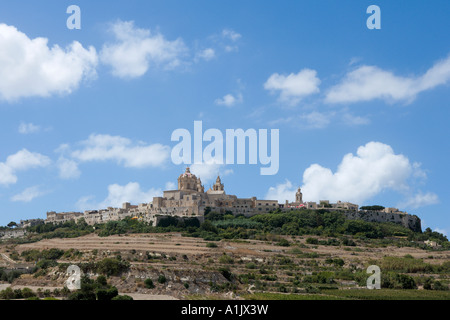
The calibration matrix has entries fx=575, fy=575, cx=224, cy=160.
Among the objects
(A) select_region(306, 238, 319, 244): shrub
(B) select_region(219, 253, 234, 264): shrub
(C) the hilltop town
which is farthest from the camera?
(C) the hilltop town

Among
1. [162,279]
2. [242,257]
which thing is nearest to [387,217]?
[242,257]

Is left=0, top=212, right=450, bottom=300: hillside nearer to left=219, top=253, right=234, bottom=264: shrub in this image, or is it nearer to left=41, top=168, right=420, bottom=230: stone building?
left=219, top=253, right=234, bottom=264: shrub

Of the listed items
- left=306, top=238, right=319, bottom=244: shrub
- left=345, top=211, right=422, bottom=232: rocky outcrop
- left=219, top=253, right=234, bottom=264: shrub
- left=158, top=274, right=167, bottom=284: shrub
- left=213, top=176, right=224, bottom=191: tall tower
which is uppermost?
left=213, top=176, right=224, bottom=191: tall tower

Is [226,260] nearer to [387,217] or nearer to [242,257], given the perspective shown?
[242,257]

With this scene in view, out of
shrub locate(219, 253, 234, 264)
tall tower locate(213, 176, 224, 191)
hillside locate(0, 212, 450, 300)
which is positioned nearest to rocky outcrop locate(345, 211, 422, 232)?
hillside locate(0, 212, 450, 300)

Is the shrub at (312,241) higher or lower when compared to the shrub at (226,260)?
higher

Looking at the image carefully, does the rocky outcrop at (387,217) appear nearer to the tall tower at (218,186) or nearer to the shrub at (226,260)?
the tall tower at (218,186)

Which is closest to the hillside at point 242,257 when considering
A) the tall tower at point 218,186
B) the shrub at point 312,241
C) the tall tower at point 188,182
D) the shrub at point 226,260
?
the shrub at point 226,260

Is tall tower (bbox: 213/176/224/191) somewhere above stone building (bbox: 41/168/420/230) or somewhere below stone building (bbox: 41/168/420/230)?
above

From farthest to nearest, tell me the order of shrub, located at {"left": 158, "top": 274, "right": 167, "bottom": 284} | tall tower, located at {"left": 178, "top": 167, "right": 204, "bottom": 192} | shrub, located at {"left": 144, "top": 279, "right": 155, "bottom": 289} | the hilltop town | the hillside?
1. tall tower, located at {"left": 178, "top": 167, "right": 204, "bottom": 192}
2. the hilltop town
3. the hillside
4. shrub, located at {"left": 158, "top": 274, "right": 167, "bottom": 284}
5. shrub, located at {"left": 144, "top": 279, "right": 155, "bottom": 289}

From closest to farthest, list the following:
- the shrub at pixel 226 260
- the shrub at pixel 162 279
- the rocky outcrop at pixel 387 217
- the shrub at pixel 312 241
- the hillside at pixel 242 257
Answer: the shrub at pixel 162 279
the hillside at pixel 242 257
the shrub at pixel 226 260
the shrub at pixel 312 241
the rocky outcrop at pixel 387 217

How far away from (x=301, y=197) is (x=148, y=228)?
3423cm
